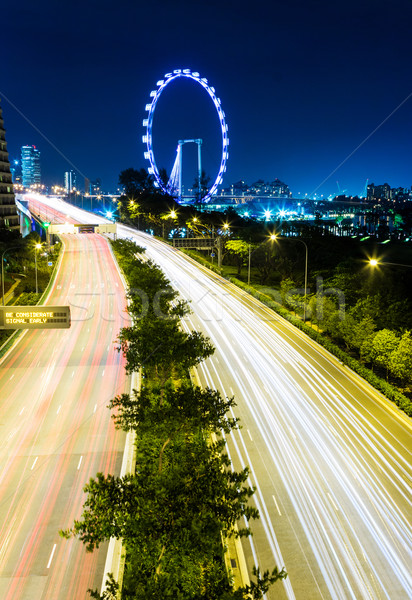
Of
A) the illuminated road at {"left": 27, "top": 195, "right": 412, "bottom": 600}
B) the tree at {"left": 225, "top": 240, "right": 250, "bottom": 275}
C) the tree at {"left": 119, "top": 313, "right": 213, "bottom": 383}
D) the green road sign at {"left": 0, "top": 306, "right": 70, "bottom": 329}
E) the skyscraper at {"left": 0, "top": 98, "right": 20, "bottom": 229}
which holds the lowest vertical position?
the illuminated road at {"left": 27, "top": 195, "right": 412, "bottom": 600}

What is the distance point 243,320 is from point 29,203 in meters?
109

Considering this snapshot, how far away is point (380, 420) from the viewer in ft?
90.1

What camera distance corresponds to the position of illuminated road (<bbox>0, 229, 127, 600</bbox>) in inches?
617

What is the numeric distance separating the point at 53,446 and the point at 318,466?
39.1ft

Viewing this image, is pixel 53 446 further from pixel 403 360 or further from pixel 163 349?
pixel 403 360

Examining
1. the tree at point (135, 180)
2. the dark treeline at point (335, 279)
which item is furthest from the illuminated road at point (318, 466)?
the tree at point (135, 180)

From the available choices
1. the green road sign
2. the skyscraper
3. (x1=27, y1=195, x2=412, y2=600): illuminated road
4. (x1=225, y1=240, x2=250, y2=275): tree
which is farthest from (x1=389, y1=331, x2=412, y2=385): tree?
the skyscraper

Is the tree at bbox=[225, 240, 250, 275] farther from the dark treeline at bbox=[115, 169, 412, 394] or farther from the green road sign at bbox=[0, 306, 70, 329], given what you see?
the green road sign at bbox=[0, 306, 70, 329]

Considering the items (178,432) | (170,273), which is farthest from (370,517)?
(170,273)

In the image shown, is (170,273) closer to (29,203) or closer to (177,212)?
(177,212)

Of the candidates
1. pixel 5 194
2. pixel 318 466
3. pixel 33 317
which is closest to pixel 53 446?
pixel 33 317

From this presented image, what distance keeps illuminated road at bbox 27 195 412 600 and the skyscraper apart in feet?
195

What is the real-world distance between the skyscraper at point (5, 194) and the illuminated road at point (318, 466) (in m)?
59.5

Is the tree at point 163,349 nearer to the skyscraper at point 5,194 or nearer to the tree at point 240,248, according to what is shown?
the tree at point 240,248
